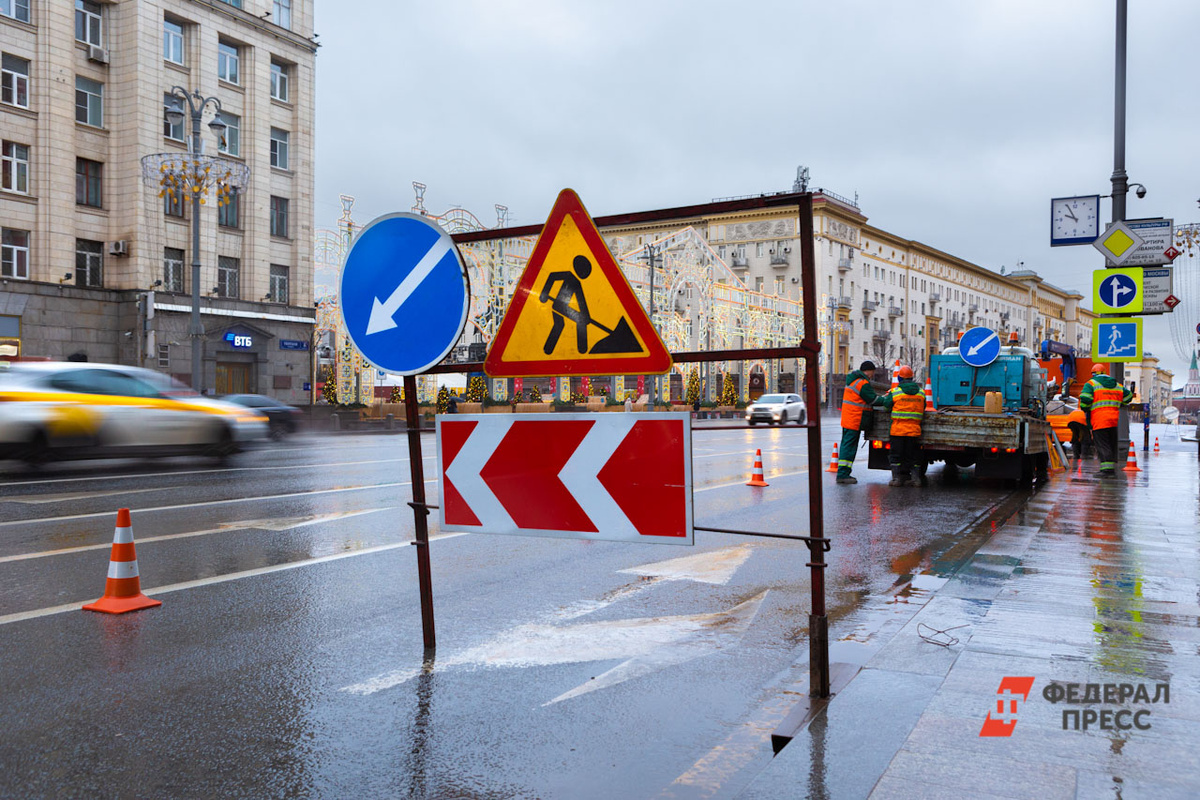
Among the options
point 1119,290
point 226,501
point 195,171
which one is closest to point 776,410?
point 195,171

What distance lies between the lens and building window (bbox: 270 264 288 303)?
133 ft

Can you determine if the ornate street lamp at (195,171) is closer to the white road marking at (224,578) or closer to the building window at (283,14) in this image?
the building window at (283,14)

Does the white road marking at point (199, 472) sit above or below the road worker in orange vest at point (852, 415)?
below

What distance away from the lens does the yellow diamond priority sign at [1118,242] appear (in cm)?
1426

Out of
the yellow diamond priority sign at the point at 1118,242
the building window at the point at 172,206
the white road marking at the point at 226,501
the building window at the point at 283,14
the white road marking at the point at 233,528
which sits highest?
the building window at the point at 283,14

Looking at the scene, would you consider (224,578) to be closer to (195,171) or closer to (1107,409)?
(1107,409)

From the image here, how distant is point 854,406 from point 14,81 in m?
30.9

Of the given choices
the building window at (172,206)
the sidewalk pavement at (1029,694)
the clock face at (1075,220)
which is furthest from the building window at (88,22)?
the sidewalk pavement at (1029,694)

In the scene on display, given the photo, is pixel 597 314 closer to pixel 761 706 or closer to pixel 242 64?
pixel 761 706

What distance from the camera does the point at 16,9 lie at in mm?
32094

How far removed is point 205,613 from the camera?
5805 millimetres

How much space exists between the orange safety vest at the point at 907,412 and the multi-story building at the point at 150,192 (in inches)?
951

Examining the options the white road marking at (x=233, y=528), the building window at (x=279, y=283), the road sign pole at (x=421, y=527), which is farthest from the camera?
the building window at (x=279, y=283)

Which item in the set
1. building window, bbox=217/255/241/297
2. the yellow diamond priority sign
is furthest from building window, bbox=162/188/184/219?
the yellow diamond priority sign
